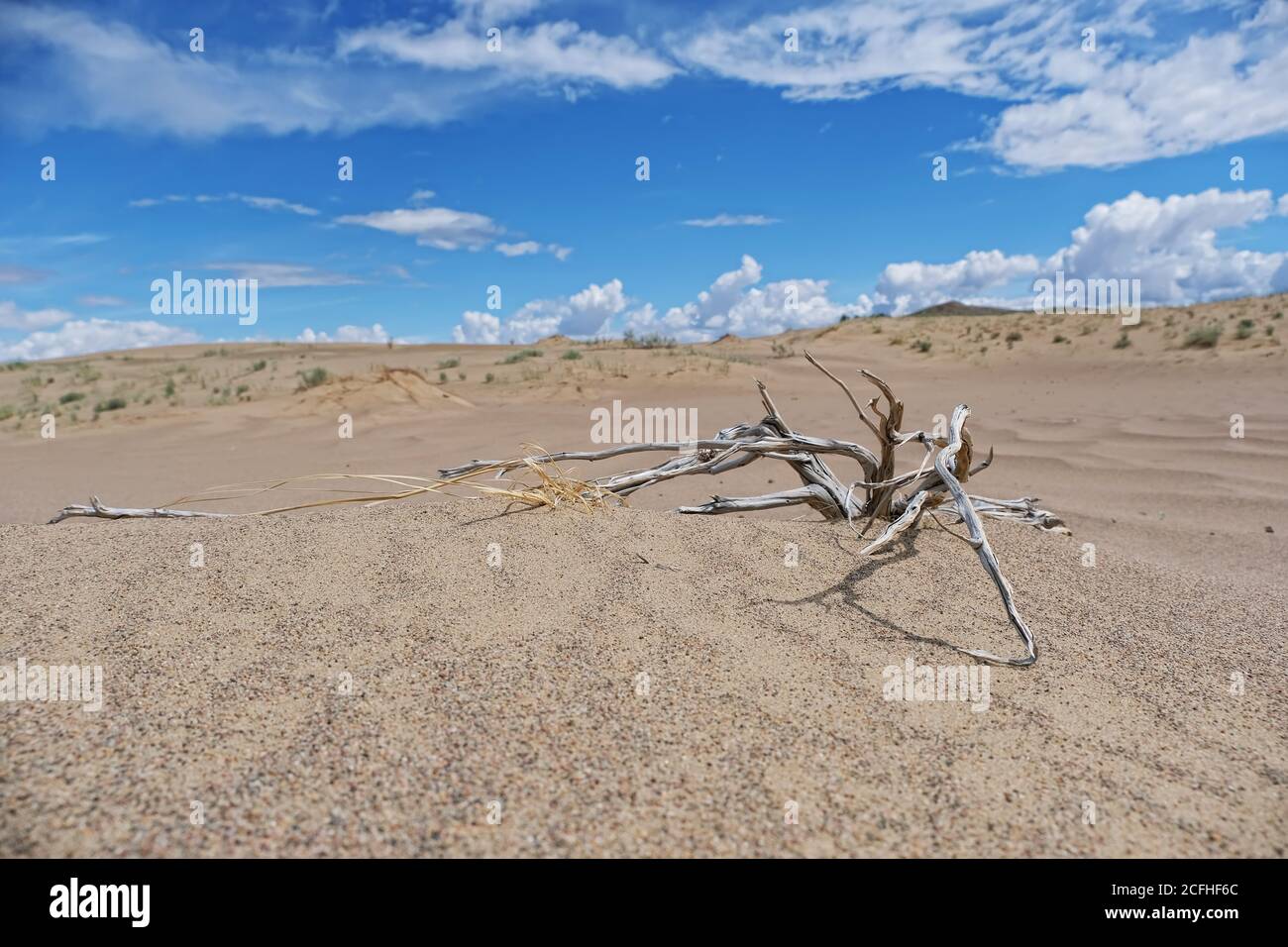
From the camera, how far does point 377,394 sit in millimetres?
9930

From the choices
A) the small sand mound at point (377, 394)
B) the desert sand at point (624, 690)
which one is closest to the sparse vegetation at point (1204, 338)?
the desert sand at point (624, 690)

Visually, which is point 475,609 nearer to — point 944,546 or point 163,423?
point 944,546

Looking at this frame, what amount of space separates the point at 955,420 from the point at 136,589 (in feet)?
8.17

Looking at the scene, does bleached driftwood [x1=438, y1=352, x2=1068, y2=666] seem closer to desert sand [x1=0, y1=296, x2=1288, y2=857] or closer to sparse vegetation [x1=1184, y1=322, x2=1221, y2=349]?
desert sand [x1=0, y1=296, x2=1288, y2=857]

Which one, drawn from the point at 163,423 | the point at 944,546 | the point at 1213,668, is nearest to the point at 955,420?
the point at 944,546

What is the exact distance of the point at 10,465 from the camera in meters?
7.16

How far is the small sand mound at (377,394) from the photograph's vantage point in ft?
31.7

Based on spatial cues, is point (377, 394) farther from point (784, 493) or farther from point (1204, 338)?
point (1204, 338)

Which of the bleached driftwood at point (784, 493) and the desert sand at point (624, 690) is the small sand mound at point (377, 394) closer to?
the bleached driftwood at point (784, 493)

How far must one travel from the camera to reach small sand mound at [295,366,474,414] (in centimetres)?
967

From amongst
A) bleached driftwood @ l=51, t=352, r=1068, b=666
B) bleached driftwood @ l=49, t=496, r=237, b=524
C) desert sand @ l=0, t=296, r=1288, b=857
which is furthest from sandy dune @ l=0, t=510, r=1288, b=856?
bleached driftwood @ l=49, t=496, r=237, b=524

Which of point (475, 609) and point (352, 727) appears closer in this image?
point (352, 727)

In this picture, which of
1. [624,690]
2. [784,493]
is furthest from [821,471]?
[624,690]
